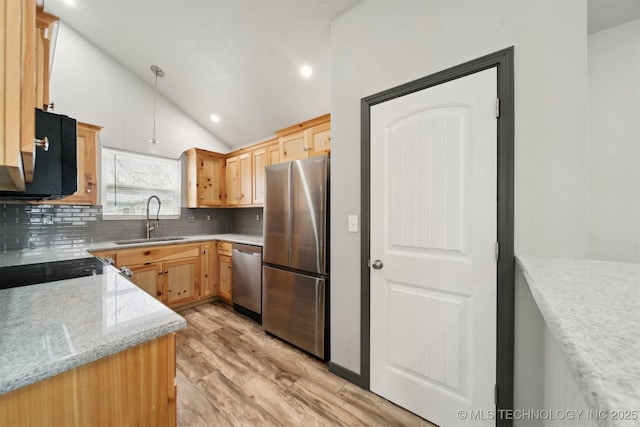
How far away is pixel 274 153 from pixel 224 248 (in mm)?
1474

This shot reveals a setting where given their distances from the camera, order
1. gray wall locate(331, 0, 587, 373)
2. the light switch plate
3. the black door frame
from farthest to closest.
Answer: the light switch plate < the black door frame < gray wall locate(331, 0, 587, 373)

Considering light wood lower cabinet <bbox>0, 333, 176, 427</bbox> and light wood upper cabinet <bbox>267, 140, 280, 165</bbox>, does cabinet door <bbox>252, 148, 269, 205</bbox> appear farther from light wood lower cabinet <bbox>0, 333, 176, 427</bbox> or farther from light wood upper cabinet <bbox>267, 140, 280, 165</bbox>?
light wood lower cabinet <bbox>0, 333, 176, 427</bbox>

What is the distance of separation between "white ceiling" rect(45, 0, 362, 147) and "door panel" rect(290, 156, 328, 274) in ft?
3.54

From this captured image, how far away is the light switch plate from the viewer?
5.79 ft

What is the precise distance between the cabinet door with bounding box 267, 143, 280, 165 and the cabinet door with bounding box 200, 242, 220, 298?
1.46 m

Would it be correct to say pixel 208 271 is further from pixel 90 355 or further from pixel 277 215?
pixel 90 355

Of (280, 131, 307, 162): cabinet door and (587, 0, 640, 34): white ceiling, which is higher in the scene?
(587, 0, 640, 34): white ceiling

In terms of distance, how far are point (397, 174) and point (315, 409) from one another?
1.62 m

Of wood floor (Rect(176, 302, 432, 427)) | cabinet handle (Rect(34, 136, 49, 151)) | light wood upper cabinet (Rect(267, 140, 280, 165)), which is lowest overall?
wood floor (Rect(176, 302, 432, 427))

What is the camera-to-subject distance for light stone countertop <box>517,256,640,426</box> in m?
0.34

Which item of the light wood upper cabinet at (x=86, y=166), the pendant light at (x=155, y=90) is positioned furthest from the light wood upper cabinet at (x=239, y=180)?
the light wood upper cabinet at (x=86, y=166)

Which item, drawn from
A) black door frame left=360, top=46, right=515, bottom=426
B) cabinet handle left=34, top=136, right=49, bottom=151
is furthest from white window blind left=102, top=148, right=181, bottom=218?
black door frame left=360, top=46, right=515, bottom=426

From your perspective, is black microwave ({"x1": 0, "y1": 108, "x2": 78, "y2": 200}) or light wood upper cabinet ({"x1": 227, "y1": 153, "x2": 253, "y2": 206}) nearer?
black microwave ({"x1": 0, "y1": 108, "x2": 78, "y2": 200})

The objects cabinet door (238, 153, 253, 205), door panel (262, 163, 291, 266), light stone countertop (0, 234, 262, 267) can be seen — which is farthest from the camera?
cabinet door (238, 153, 253, 205)
